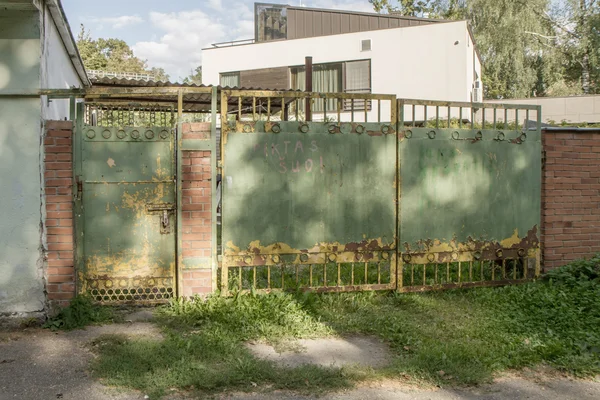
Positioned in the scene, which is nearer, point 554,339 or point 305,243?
point 554,339

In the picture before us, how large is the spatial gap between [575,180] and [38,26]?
6.03 meters

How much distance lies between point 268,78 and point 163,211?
619 inches

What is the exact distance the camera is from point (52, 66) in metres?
5.84

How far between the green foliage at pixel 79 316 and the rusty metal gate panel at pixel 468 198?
3.06 metres

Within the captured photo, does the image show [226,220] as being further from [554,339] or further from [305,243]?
[554,339]

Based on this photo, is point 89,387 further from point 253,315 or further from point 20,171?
point 20,171

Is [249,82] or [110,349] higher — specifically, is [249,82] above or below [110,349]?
above

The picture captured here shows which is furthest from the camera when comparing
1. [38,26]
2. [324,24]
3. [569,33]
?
[569,33]

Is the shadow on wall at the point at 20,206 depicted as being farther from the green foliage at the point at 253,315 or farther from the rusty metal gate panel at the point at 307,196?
the rusty metal gate panel at the point at 307,196

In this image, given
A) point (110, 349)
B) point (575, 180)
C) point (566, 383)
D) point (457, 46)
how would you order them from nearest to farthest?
point (566, 383)
point (110, 349)
point (575, 180)
point (457, 46)

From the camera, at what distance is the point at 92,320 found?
4.88 meters

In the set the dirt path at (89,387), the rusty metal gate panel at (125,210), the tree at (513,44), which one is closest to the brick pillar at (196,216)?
the rusty metal gate panel at (125,210)

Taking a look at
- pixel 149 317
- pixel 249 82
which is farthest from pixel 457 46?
pixel 149 317

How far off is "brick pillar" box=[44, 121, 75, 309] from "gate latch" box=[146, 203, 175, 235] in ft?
2.41
